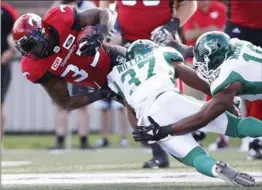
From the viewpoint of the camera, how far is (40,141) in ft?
42.3

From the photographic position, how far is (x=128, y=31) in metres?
7.46

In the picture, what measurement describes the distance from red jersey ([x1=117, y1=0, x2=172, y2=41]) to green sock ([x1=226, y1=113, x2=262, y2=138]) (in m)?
2.11

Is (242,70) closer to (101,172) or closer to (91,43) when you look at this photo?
(91,43)

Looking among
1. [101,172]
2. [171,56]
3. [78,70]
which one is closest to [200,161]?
[171,56]

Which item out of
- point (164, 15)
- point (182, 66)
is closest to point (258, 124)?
point (182, 66)

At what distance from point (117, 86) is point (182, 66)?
0.55 metres

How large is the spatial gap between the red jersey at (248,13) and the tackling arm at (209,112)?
8.35 feet

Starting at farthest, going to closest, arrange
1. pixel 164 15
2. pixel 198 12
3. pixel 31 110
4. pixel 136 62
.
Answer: pixel 31 110 < pixel 198 12 < pixel 164 15 < pixel 136 62

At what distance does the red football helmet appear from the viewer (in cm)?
577

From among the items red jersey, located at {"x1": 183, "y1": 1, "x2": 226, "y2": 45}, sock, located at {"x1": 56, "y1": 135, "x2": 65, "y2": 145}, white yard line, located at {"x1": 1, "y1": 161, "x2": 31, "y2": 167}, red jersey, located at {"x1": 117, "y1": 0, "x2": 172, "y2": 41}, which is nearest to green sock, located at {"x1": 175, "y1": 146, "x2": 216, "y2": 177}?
red jersey, located at {"x1": 117, "y1": 0, "x2": 172, "y2": 41}

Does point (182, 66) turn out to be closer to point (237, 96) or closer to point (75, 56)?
point (237, 96)

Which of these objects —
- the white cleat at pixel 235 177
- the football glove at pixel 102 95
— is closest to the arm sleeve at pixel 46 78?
the football glove at pixel 102 95

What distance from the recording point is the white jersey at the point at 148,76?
5.48 m

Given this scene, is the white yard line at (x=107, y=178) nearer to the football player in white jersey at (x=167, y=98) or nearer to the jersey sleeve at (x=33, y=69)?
the football player in white jersey at (x=167, y=98)
